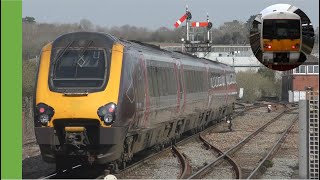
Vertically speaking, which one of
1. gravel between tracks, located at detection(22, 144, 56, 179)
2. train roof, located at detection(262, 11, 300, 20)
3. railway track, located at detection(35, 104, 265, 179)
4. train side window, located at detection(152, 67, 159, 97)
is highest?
train roof, located at detection(262, 11, 300, 20)

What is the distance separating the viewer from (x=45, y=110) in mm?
11461

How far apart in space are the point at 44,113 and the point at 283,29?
18.2ft

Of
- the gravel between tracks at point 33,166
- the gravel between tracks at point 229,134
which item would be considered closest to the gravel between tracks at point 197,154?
the gravel between tracks at point 229,134

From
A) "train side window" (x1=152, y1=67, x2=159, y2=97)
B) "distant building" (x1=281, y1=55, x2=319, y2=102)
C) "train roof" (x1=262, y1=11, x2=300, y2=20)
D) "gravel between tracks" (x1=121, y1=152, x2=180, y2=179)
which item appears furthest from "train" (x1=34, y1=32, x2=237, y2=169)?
"distant building" (x1=281, y1=55, x2=319, y2=102)

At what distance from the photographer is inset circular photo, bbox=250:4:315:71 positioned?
12.6m

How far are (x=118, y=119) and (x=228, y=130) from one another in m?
15.2

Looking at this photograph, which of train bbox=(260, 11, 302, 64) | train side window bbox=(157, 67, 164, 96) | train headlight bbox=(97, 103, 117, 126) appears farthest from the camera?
train side window bbox=(157, 67, 164, 96)

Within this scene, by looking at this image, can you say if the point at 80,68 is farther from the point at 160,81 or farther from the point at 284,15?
the point at 284,15

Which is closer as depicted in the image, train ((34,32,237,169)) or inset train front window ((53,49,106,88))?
train ((34,32,237,169))

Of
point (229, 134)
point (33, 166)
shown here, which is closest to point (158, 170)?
point (33, 166)

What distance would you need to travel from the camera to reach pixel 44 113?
11453 mm

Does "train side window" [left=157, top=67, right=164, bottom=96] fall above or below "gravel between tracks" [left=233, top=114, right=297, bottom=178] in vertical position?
above

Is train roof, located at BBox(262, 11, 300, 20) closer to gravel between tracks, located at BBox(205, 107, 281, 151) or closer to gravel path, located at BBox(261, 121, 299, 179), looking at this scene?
gravel path, located at BBox(261, 121, 299, 179)

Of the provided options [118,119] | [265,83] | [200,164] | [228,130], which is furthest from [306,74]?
[118,119]
